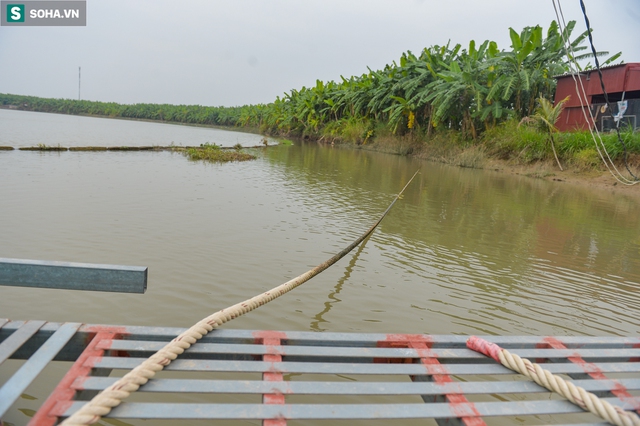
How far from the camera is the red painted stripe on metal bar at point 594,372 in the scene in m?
1.86

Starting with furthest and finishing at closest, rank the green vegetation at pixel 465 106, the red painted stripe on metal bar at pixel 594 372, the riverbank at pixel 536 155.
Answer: the green vegetation at pixel 465 106 → the riverbank at pixel 536 155 → the red painted stripe on metal bar at pixel 594 372

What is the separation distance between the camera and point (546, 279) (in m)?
4.97

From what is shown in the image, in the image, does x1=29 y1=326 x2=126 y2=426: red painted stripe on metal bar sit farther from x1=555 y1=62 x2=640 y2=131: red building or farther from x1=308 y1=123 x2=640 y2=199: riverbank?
x1=555 y1=62 x2=640 y2=131: red building

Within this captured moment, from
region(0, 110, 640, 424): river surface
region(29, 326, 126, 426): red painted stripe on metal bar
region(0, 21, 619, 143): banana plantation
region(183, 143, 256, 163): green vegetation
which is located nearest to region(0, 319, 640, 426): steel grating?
region(29, 326, 126, 426): red painted stripe on metal bar

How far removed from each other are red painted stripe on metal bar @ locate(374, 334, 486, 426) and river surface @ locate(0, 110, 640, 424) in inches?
46.1

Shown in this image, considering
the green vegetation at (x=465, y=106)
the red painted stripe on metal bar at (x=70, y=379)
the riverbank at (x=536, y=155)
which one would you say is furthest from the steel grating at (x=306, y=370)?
the riverbank at (x=536, y=155)

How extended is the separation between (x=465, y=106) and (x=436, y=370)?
20.3 m

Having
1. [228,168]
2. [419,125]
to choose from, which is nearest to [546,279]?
[228,168]

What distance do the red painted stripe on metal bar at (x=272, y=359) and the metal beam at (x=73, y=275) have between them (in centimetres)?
75

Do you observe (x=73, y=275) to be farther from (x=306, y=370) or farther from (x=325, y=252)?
(x=325, y=252)

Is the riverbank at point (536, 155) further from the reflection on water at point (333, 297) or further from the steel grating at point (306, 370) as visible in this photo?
the steel grating at point (306, 370)

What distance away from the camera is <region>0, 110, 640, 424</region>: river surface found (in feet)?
12.0

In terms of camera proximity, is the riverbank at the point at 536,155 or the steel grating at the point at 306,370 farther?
the riverbank at the point at 536,155

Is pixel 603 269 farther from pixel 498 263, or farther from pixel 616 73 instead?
pixel 616 73
